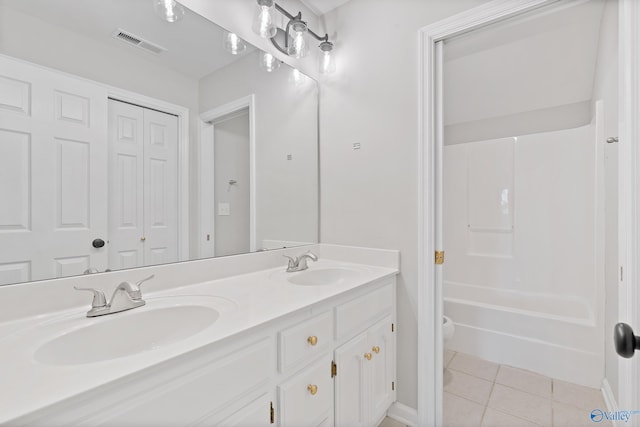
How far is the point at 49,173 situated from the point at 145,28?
69cm

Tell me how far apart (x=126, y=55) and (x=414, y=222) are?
58.2 inches

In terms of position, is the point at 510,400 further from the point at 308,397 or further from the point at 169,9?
the point at 169,9

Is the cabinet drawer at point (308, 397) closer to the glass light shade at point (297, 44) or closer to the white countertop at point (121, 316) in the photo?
the white countertop at point (121, 316)

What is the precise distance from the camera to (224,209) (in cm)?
148

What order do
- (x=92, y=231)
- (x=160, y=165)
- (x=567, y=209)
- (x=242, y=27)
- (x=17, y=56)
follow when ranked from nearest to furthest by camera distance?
(x=17, y=56) < (x=92, y=231) < (x=160, y=165) < (x=242, y=27) < (x=567, y=209)

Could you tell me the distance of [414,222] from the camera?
5.06 feet

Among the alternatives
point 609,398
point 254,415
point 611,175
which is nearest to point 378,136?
point 611,175

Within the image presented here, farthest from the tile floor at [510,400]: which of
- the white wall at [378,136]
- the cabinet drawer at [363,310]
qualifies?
the cabinet drawer at [363,310]

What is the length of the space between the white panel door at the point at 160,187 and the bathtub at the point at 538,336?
2.13 metres

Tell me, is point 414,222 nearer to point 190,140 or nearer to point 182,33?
point 190,140

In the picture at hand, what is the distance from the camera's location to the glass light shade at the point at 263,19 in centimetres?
146

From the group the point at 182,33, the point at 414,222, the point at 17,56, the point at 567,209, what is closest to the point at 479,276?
the point at 567,209

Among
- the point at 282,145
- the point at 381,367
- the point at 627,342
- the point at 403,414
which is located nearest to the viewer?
the point at 627,342

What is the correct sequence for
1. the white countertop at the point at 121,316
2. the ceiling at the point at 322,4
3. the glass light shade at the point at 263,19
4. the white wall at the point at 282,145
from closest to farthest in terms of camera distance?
the white countertop at the point at 121,316, the glass light shade at the point at 263,19, the white wall at the point at 282,145, the ceiling at the point at 322,4
